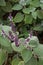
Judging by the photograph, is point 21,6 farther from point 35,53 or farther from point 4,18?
point 35,53

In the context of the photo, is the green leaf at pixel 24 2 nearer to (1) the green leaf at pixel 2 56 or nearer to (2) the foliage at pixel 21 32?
(2) the foliage at pixel 21 32

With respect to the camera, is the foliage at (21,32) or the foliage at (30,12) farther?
the foliage at (30,12)

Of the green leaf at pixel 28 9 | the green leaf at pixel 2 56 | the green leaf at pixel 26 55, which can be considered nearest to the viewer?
the green leaf at pixel 26 55

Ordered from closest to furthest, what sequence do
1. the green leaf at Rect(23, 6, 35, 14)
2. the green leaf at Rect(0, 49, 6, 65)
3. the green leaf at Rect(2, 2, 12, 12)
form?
the green leaf at Rect(0, 49, 6, 65), the green leaf at Rect(23, 6, 35, 14), the green leaf at Rect(2, 2, 12, 12)

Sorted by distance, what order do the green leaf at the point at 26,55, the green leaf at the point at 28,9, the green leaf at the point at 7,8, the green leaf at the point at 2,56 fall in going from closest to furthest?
the green leaf at the point at 26,55 → the green leaf at the point at 2,56 → the green leaf at the point at 28,9 → the green leaf at the point at 7,8

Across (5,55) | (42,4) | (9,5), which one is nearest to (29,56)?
(5,55)

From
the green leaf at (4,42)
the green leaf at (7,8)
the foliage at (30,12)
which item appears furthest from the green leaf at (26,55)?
the green leaf at (7,8)

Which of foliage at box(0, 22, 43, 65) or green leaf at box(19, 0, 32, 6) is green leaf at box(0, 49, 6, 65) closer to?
foliage at box(0, 22, 43, 65)

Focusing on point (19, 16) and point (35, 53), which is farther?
point (19, 16)

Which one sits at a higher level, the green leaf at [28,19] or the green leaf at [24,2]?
the green leaf at [24,2]

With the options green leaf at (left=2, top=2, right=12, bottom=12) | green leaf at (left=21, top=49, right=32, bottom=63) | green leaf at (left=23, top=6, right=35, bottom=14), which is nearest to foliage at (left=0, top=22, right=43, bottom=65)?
green leaf at (left=21, top=49, right=32, bottom=63)

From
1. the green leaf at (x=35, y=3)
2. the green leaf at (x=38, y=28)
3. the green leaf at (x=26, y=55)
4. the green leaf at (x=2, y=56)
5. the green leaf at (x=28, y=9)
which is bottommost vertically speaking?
the green leaf at (x=2, y=56)
